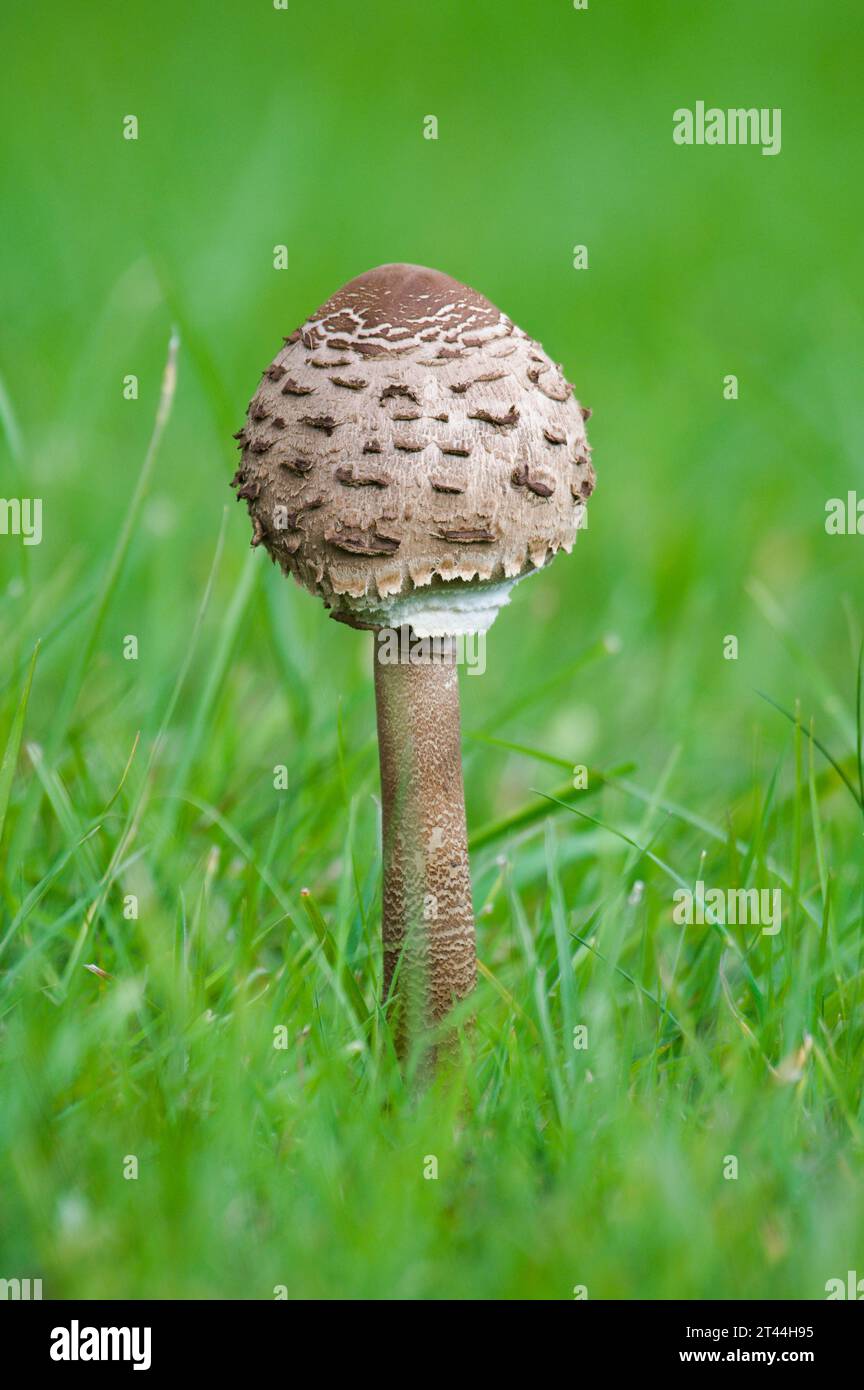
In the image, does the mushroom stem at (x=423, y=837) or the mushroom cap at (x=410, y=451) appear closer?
the mushroom cap at (x=410, y=451)

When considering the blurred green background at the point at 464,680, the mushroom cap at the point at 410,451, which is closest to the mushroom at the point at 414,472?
the mushroom cap at the point at 410,451

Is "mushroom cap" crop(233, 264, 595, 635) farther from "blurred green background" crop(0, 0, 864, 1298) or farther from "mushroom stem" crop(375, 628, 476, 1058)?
"blurred green background" crop(0, 0, 864, 1298)

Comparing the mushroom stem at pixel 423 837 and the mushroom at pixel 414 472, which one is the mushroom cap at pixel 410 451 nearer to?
the mushroom at pixel 414 472

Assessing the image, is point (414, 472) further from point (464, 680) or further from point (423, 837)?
point (464, 680)

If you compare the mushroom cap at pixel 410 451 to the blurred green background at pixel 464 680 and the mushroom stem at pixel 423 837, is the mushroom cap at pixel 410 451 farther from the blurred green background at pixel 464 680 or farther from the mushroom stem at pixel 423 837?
the blurred green background at pixel 464 680

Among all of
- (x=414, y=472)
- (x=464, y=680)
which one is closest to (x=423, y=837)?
(x=414, y=472)

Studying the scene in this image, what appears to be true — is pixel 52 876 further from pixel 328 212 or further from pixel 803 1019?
pixel 328 212

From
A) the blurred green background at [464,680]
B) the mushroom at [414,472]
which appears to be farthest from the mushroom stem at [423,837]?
the blurred green background at [464,680]

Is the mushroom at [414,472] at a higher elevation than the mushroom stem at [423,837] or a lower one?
higher
